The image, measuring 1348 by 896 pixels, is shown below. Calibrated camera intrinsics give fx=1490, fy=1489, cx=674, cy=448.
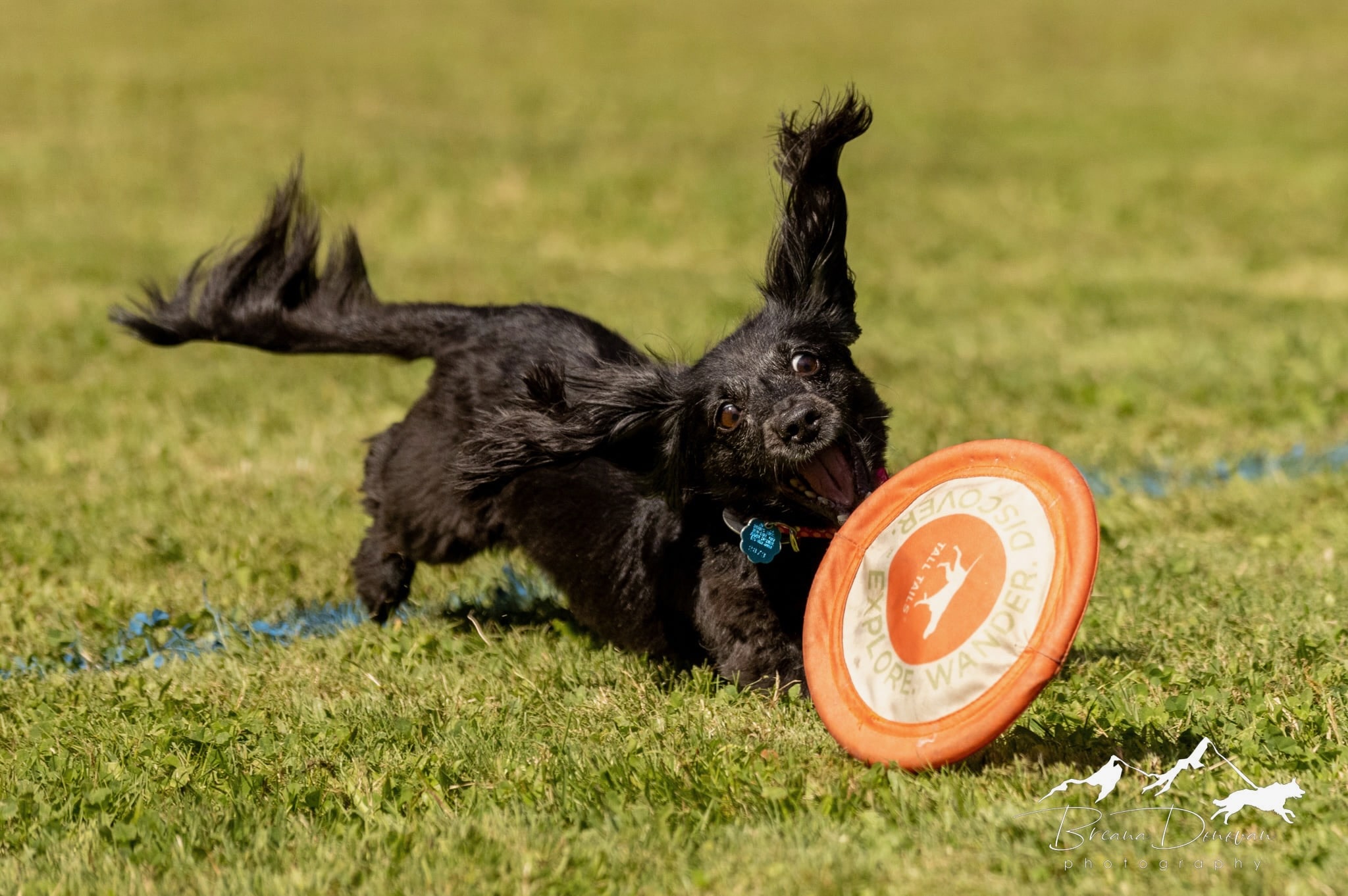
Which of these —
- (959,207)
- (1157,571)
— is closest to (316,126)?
(959,207)

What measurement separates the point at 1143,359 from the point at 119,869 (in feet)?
24.8

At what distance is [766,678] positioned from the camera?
4.36 meters

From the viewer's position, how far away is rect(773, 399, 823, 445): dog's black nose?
4059mm

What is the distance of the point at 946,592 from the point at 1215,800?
78 cm

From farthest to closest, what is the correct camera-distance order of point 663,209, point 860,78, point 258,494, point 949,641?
point 860,78, point 663,209, point 258,494, point 949,641

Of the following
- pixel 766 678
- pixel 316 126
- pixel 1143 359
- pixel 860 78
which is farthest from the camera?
pixel 860 78

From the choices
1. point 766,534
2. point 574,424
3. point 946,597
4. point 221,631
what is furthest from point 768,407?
point 221,631

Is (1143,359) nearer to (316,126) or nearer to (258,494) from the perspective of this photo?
(258,494)

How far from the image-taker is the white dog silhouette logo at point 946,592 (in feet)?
12.0

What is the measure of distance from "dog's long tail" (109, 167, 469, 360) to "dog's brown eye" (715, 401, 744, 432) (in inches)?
70.1

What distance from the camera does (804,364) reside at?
4.35 m
